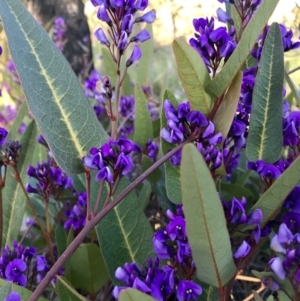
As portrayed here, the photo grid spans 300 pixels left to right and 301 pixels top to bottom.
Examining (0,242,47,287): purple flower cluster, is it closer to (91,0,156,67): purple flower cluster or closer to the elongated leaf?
the elongated leaf

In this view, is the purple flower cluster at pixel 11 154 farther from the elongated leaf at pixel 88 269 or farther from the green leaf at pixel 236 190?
the green leaf at pixel 236 190

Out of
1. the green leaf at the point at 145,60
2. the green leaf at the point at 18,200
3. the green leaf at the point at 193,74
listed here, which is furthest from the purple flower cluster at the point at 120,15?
the green leaf at the point at 145,60

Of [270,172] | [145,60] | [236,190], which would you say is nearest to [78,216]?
[236,190]

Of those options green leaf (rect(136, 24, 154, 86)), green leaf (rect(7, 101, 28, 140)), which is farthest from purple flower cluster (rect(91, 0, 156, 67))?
green leaf (rect(136, 24, 154, 86))

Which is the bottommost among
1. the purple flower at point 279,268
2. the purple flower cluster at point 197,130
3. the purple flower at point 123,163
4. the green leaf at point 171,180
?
the purple flower at point 279,268

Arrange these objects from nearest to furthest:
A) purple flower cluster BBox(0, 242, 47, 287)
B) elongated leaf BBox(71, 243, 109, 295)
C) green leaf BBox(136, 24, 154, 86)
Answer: purple flower cluster BBox(0, 242, 47, 287)
elongated leaf BBox(71, 243, 109, 295)
green leaf BBox(136, 24, 154, 86)

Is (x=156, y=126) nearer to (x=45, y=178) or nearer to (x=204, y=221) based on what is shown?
(x=45, y=178)
